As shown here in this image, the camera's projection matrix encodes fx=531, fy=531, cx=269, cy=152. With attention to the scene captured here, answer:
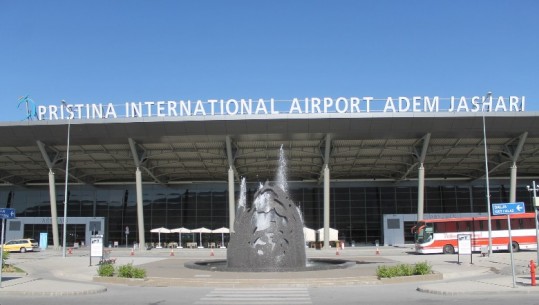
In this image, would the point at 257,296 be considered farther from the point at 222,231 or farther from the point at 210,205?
the point at 210,205

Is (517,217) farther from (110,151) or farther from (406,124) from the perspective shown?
(110,151)

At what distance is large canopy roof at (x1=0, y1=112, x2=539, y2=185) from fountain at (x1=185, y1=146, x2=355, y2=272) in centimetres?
2434

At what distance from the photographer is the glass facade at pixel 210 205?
73.9m

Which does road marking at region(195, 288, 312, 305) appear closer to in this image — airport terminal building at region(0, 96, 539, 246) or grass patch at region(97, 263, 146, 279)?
grass patch at region(97, 263, 146, 279)

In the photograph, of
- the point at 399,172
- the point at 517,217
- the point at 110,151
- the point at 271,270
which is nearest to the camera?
the point at 271,270

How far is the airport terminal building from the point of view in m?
50.8

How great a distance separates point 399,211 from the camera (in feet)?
242

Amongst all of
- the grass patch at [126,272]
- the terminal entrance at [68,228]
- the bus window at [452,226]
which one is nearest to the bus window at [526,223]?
the bus window at [452,226]

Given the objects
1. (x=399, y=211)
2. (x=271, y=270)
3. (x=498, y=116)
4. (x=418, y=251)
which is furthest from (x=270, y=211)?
(x=399, y=211)

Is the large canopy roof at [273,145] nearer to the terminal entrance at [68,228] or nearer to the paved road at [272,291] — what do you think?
the terminal entrance at [68,228]

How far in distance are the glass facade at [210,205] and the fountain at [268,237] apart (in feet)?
157

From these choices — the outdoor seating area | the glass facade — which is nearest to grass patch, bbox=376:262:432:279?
the outdoor seating area

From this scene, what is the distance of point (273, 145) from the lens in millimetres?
57125

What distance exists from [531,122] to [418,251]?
17239mm
